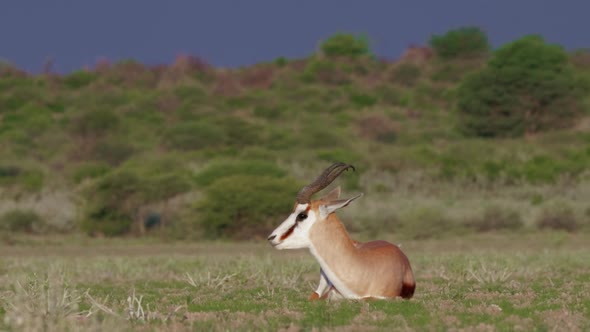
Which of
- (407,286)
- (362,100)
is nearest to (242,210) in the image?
(407,286)

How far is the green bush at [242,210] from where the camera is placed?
26219mm

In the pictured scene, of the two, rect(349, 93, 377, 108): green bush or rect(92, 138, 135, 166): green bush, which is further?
rect(349, 93, 377, 108): green bush

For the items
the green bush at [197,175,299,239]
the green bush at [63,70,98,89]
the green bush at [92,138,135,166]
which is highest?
the green bush at [63,70,98,89]

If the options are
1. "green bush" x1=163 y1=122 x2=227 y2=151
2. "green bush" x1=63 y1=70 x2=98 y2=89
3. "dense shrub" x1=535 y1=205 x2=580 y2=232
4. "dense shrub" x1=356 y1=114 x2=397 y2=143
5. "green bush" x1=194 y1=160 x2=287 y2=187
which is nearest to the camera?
"dense shrub" x1=535 y1=205 x2=580 y2=232

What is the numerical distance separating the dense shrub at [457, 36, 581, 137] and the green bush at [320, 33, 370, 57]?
26690mm

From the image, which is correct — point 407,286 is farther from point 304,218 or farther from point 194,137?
point 194,137

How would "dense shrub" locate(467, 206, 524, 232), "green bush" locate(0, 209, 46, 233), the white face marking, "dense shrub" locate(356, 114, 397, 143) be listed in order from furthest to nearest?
"dense shrub" locate(356, 114, 397, 143)
"green bush" locate(0, 209, 46, 233)
"dense shrub" locate(467, 206, 524, 232)
the white face marking

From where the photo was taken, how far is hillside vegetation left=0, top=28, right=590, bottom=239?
89.4 ft

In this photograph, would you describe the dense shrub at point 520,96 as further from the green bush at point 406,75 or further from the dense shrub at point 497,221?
the dense shrub at point 497,221

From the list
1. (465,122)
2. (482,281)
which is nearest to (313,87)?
(465,122)

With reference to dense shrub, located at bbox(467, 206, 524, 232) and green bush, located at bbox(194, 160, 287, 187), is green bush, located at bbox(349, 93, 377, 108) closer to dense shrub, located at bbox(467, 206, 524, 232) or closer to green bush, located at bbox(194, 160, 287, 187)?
green bush, located at bbox(194, 160, 287, 187)

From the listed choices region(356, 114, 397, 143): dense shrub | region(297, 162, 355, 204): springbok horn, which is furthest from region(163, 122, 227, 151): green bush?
region(297, 162, 355, 204): springbok horn

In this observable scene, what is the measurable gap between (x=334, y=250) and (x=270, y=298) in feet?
4.26

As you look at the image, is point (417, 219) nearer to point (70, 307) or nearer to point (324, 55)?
point (70, 307)
